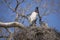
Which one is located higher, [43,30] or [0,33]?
[0,33]

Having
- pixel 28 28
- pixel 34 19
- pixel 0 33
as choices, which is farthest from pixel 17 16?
pixel 28 28

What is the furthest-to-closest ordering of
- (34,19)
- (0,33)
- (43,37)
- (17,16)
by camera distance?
1. (17,16)
2. (0,33)
3. (34,19)
4. (43,37)

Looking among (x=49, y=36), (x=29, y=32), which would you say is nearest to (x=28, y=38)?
(x=29, y=32)

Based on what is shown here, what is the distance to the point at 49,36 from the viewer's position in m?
7.30

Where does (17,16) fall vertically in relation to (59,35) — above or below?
above

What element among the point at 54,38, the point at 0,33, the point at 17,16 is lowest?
the point at 54,38

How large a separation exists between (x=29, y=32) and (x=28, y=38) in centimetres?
21

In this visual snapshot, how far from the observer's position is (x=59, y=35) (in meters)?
7.50

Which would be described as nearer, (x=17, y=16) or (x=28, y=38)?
(x=28, y=38)

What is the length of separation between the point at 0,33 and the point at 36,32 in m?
4.06

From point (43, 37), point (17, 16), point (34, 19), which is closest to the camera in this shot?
point (43, 37)

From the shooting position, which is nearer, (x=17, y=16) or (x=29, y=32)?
(x=29, y=32)

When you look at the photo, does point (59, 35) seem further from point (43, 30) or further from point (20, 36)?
point (20, 36)

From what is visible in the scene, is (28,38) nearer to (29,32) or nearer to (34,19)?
(29,32)
